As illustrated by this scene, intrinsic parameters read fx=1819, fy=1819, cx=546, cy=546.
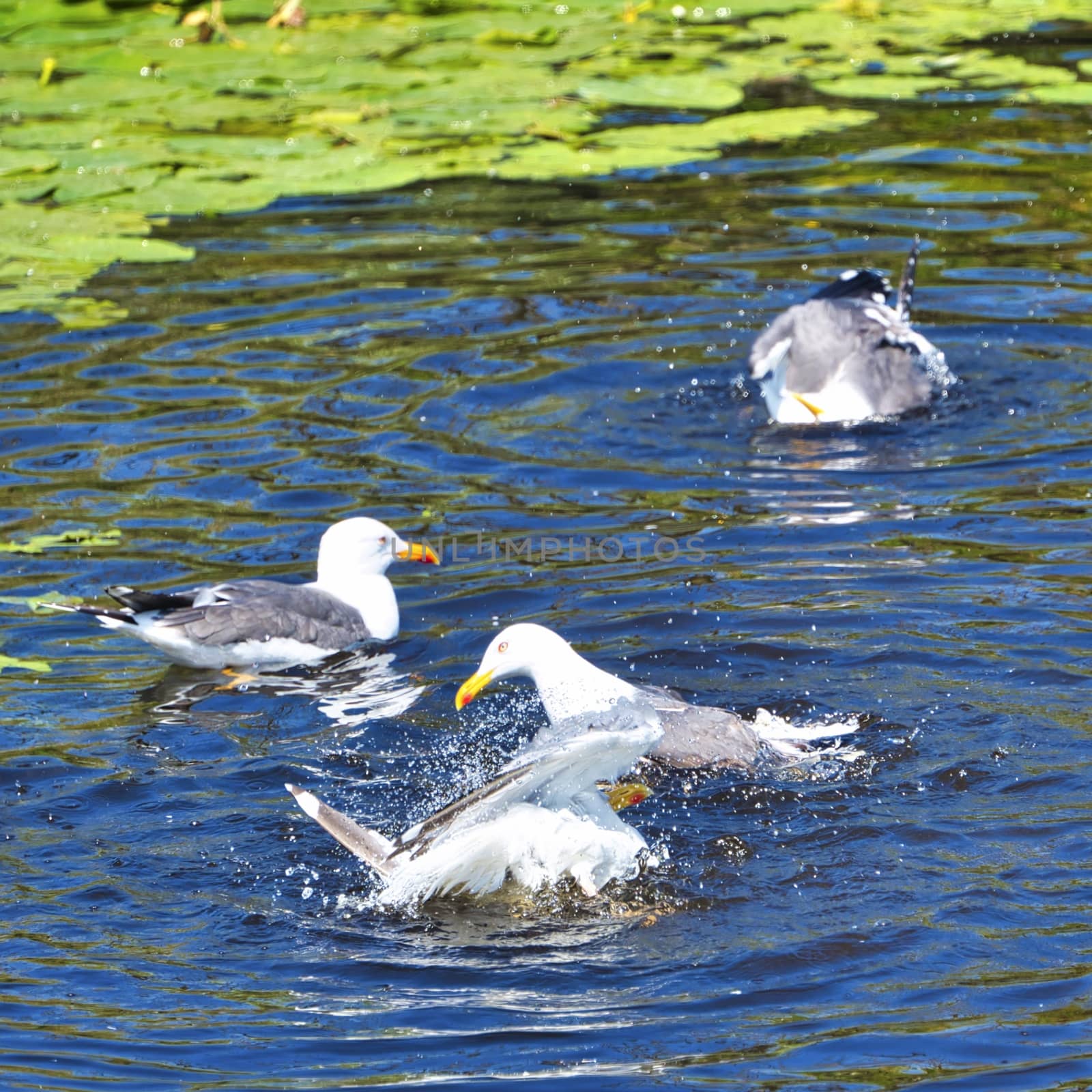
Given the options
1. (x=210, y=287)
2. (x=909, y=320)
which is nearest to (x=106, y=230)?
(x=210, y=287)

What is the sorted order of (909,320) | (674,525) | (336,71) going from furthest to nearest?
(336,71)
(909,320)
(674,525)

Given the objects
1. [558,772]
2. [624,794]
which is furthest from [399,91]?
[558,772]

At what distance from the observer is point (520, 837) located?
5.19 m

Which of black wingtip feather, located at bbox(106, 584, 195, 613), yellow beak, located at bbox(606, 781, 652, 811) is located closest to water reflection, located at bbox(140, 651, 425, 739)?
black wingtip feather, located at bbox(106, 584, 195, 613)

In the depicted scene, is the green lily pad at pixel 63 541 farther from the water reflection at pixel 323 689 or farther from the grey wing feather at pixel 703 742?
the grey wing feather at pixel 703 742

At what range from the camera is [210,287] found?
10.8m

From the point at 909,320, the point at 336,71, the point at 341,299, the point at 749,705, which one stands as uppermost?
the point at 336,71

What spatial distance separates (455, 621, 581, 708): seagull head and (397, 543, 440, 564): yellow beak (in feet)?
4.54

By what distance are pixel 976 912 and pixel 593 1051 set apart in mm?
1177

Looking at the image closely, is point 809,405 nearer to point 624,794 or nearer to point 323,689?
point 323,689

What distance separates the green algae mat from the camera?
1199 centimetres

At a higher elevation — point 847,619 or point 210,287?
point 210,287

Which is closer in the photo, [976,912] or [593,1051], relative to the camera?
[593,1051]

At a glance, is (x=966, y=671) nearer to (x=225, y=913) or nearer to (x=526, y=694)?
(x=526, y=694)
